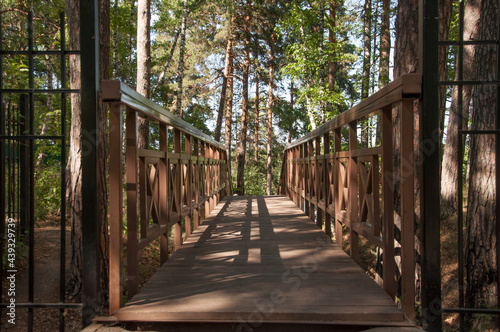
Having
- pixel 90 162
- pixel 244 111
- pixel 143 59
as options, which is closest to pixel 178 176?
pixel 90 162

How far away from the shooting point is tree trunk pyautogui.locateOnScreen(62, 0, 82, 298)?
436 centimetres

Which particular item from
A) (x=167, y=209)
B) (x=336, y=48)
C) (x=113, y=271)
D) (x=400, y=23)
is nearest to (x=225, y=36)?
(x=336, y=48)

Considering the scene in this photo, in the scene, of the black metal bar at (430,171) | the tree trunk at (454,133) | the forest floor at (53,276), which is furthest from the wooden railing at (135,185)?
the tree trunk at (454,133)

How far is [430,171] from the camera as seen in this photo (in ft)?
8.07

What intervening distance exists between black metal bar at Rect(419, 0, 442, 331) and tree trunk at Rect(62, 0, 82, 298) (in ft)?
11.5

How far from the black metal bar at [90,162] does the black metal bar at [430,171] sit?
83.2 inches

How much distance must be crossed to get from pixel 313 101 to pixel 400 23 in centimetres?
650

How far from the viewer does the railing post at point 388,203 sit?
265 centimetres

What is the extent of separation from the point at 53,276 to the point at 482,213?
497 centimetres

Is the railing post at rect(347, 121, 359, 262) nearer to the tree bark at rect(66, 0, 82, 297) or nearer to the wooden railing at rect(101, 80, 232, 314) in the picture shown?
the wooden railing at rect(101, 80, 232, 314)

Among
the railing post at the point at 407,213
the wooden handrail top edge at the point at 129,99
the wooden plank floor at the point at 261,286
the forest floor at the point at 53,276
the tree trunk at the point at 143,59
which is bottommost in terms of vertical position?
the forest floor at the point at 53,276

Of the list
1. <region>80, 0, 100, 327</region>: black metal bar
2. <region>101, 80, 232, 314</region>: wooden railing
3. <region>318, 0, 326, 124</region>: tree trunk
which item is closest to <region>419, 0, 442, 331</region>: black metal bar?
<region>101, 80, 232, 314</region>: wooden railing

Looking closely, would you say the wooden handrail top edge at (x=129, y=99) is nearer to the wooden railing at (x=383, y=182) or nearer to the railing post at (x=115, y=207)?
the railing post at (x=115, y=207)

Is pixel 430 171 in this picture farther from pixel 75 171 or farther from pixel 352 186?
pixel 75 171
